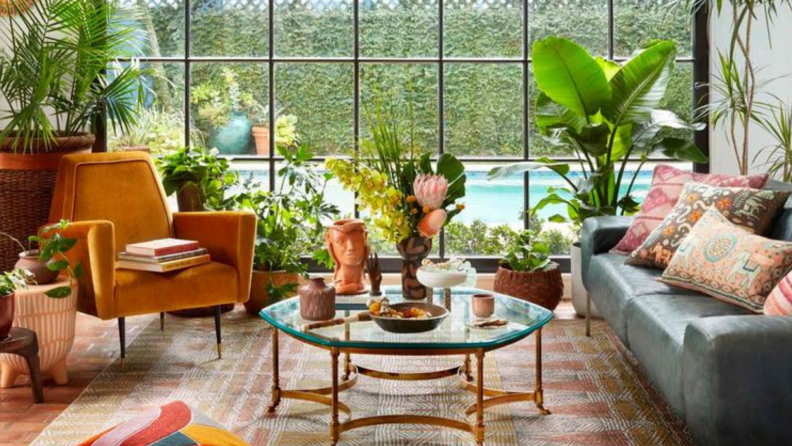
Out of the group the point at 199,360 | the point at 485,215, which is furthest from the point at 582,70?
the point at 199,360

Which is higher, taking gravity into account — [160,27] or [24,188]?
[160,27]

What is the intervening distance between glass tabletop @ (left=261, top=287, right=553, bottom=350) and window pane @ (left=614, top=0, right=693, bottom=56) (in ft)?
8.47

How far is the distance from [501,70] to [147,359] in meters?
2.69

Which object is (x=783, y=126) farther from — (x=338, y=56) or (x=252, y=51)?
(x=252, y=51)

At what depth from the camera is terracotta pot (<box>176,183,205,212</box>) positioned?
5.38m

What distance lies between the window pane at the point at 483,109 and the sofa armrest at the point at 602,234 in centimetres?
123

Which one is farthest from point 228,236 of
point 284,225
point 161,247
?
point 284,225

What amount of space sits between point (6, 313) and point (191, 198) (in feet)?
5.31

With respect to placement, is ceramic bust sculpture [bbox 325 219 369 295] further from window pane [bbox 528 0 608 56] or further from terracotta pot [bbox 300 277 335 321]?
window pane [bbox 528 0 608 56]

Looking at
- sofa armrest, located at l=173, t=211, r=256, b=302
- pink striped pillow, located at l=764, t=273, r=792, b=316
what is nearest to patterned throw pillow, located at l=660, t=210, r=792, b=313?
pink striped pillow, located at l=764, t=273, r=792, b=316

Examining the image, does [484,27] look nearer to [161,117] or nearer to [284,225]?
[284,225]

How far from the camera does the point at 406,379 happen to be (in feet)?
12.5

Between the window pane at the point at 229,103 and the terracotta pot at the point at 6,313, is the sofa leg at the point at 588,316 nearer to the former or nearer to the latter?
the window pane at the point at 229,103

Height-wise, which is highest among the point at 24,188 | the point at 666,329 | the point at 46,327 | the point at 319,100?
the point at 319,100
